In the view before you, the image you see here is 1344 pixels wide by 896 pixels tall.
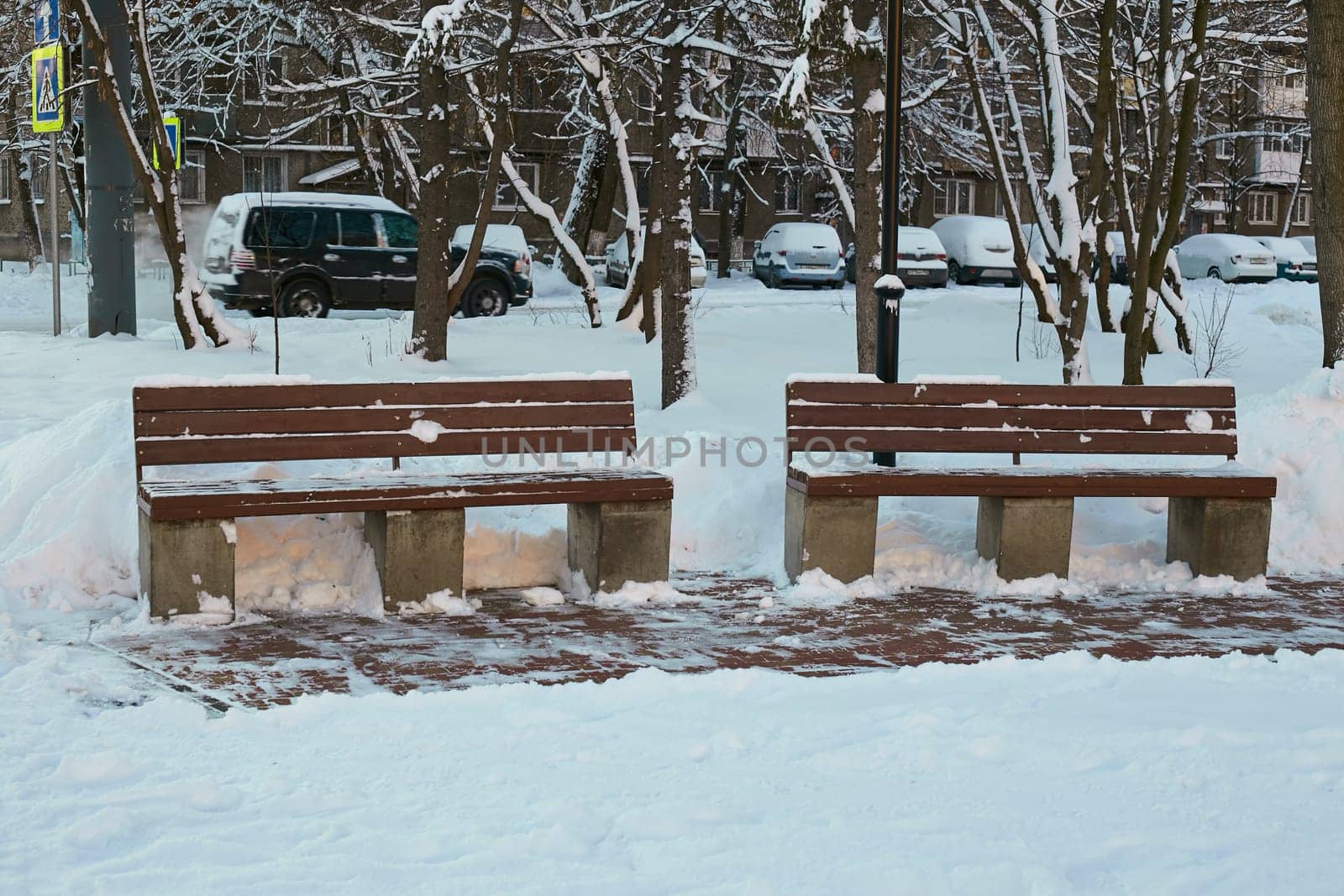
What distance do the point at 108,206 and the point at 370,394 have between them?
913 centimetres

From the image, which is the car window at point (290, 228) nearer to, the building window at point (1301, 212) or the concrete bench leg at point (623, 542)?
the concrete bench leg at point (623, 542)

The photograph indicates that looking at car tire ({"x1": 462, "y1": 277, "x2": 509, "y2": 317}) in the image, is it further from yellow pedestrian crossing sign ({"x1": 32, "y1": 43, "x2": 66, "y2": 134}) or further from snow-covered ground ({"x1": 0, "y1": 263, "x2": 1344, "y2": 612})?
snow-covered ground ({"x1": 0, "y1": 263, "x2": 1344, "y2": 612})

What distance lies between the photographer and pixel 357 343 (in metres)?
14.0

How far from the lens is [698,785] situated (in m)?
3.99

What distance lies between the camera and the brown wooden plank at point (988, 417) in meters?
7.00

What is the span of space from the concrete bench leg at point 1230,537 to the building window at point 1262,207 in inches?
2240

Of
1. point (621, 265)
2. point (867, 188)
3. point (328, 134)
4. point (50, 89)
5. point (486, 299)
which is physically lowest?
point (486, 299)

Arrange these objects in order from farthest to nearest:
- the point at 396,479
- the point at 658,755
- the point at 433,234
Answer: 1. the point at 433,234
2. the point at 396,479
3. the point at 658,755

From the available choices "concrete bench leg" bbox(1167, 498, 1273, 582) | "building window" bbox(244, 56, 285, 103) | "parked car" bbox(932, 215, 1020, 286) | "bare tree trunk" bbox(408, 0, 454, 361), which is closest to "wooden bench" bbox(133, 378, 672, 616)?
"concrete bench leg" bbox(1167, 498, 1273, 582)

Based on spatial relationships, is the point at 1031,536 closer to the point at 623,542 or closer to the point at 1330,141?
the point at 623,542

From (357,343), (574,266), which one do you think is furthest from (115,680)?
(574,266)

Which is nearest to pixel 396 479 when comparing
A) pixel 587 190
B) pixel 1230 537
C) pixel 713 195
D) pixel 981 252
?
pixel 1230 537

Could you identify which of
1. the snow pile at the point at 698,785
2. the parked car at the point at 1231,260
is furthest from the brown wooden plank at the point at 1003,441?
the parked car at the point at 1231,260

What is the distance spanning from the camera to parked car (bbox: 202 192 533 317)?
1966 centimetres
